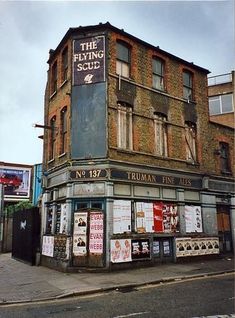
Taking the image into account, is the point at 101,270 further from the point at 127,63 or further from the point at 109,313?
the point at 127,63

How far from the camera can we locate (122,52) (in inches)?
656

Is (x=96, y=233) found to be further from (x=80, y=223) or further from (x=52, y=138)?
(x=52, y=138)

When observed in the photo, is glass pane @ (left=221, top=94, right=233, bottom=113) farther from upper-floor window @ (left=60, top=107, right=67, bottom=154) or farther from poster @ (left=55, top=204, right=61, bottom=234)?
poster @ (left=55, top=204, right=61, bottom=234)

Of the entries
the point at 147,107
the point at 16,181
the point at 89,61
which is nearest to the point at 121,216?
the point at 147,107

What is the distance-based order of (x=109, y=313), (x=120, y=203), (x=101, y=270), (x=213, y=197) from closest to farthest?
(x=109, y=313) → (x=101, y=270) → (x=120, y=203) → (x=213, y=197)

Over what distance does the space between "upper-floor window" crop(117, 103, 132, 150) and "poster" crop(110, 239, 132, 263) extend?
167 inches

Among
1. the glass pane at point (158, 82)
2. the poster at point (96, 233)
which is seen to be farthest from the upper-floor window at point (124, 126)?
the poster at point (96, 233)

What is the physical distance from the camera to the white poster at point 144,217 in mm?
15188

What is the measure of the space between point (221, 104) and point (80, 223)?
25.2 metres

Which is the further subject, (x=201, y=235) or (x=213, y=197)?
(x=213, y=197)

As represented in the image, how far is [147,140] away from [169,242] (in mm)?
4994

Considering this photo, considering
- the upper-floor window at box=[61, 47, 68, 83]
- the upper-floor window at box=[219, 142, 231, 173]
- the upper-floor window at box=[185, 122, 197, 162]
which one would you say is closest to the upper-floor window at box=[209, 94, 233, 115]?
the upper-floor window at box=[219, 142, 231, 173]

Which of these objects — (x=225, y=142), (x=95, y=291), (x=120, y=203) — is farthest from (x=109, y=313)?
(x=225, y=142)

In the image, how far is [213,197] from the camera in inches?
739
